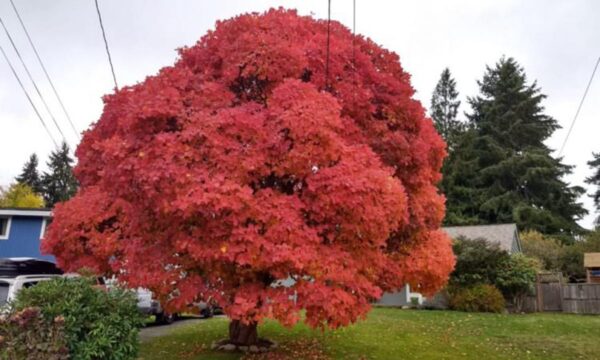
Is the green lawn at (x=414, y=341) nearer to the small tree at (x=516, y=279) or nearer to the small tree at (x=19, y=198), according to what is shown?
the small tree at (x=516, y=279)

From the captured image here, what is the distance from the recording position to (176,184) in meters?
6.12

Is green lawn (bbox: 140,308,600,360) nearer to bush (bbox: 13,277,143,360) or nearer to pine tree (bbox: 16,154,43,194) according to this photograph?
bush (bbox: 13,277,143,360)

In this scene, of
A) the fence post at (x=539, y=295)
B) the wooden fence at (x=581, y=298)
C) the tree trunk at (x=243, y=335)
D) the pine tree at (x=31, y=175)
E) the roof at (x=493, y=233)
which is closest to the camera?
the tree trunk at (x=243, y=335)

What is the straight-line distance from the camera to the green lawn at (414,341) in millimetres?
9789

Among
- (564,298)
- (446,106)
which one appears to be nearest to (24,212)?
(564,298)

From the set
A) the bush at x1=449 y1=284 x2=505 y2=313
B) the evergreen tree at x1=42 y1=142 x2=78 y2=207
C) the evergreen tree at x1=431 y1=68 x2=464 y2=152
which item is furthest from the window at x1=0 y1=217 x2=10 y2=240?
the evergreen tree at x1=431 y1=68 x2=464 y2=152

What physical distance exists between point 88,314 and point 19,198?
152 ft

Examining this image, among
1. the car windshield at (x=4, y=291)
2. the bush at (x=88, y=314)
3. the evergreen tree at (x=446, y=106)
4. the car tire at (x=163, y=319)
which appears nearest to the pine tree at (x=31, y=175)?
the evergreen tree at (x=446, y=106)

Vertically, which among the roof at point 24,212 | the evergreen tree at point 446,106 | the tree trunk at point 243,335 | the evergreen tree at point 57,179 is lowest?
the tree trunk at point 243,335

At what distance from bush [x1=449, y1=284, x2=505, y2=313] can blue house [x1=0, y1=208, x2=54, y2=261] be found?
1907 centimetres

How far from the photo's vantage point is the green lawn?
9.79 meters

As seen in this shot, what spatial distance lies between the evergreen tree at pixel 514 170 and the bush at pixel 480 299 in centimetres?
2089

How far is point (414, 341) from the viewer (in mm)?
11500

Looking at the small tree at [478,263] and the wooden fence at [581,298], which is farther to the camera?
the wooden fence at [581,298]
